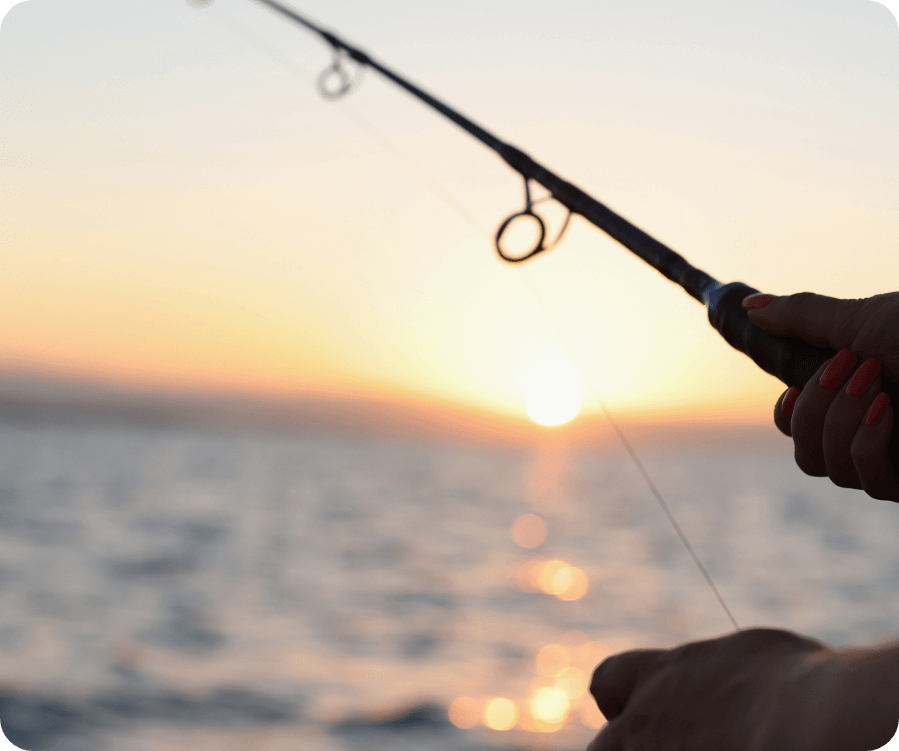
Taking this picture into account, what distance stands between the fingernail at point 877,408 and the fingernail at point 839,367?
0.06 m

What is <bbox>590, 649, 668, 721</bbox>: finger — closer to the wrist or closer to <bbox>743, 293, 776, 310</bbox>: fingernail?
the wrist

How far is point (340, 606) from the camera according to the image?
1322 centimetres

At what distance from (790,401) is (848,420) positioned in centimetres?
18

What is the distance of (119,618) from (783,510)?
2803cm

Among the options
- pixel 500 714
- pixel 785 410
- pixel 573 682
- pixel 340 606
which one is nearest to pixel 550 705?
pixel 500 714

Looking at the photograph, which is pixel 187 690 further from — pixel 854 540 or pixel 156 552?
pixel 854 540

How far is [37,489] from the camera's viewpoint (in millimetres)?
28984

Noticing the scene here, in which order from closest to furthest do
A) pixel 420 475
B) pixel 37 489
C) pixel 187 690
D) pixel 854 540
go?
1. pixel 187 690
2. pixel 854 540
3. pixel 37 489
4. pixel 420 475

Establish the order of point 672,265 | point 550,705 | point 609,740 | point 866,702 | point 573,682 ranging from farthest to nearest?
point 573,682
point 550,705
point 672,265
point 609,740
point 866,702

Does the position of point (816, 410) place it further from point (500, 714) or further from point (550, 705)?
point (550, 705)

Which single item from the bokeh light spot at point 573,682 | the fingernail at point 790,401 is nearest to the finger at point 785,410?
the fingernail at point 790,401

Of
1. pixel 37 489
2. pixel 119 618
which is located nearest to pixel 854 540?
pixel 119 618

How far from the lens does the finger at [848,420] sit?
4.27ft

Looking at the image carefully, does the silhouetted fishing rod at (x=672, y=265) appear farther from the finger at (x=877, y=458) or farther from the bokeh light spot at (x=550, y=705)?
the bokeh light spot at (x=550, y=705)
